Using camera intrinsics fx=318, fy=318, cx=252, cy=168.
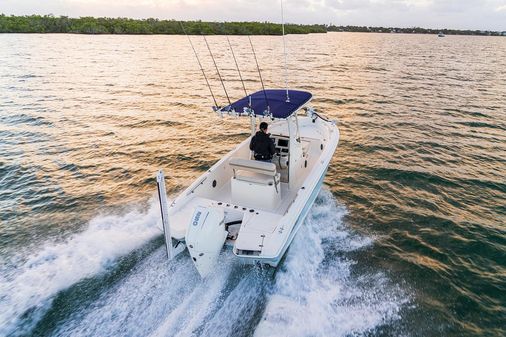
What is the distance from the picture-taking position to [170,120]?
17.1m

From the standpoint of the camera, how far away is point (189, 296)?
5484 millimetres

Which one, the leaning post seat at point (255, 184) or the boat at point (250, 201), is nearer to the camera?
the boat at point (250, 201)

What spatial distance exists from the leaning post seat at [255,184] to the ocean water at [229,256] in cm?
126

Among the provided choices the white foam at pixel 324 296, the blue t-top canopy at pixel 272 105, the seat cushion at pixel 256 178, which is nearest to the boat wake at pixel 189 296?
the white foam at pixel 324 296

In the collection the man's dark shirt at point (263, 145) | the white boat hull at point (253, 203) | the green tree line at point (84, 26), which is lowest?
the white boat hull at point (253, 203)

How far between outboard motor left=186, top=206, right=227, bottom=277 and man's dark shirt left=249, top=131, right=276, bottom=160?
2.10 m

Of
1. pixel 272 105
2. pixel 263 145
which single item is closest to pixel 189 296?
pixel 263 145

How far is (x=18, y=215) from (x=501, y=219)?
1296 cm

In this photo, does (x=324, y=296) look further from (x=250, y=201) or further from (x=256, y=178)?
(x=256, y=178)

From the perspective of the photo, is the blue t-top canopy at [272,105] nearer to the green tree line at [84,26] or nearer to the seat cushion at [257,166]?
the seat cushion at [257,166]

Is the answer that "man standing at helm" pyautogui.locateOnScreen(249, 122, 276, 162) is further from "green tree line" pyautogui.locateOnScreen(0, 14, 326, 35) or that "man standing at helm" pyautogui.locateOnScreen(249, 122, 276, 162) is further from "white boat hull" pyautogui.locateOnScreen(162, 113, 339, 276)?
"green tree line" pyautogui.locateOnScreen(0, 14, 326, 35)

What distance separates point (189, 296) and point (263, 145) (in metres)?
3.55

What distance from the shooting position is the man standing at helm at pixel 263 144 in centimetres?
725

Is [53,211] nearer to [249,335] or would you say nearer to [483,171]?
[249,335]
